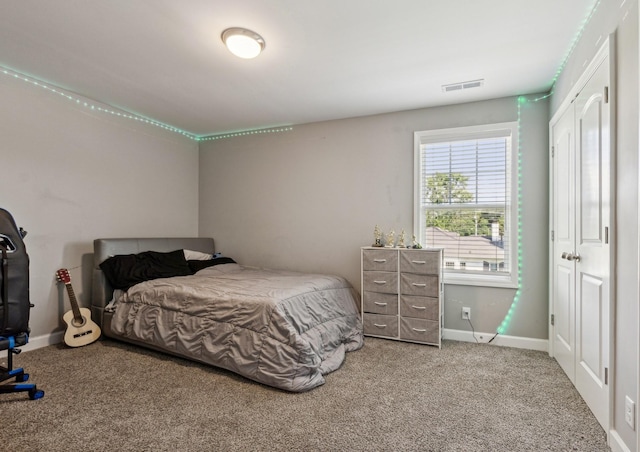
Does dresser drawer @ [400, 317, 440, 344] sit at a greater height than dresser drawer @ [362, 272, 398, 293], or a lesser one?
lesser

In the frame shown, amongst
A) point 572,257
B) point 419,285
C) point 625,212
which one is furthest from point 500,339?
point 625,212

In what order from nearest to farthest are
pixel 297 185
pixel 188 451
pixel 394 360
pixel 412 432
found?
pixel 188 451 → pixel 412 432 → pixel 394 360 → pixel 297 185

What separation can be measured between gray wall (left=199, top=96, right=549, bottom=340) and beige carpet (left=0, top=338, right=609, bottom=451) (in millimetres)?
694

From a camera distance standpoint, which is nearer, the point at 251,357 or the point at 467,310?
the point at 251,357

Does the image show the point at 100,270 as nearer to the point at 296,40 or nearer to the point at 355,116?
the point at 296,40

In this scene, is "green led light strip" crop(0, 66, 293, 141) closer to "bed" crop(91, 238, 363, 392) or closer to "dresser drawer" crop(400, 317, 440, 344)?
"bed" crop(91, 238, 363, 392)

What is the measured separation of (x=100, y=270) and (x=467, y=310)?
3625 mm

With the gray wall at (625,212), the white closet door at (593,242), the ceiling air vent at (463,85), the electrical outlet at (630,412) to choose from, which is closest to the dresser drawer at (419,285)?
the white closet door at (593,242)

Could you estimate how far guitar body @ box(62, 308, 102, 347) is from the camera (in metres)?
3.08

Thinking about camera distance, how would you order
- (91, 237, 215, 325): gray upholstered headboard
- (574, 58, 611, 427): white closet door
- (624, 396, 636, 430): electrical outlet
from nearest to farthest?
(624, 396, 636, 430): electrical outlet
(574, 58, 611, 427): white closet door
(91, 237, 215, 325): gray upholstered headboard

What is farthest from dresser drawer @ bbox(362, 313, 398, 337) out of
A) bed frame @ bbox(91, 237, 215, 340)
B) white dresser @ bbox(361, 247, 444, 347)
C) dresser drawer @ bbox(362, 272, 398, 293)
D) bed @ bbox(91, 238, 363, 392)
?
bed frame @ bbox(91, 237, 215, 340)

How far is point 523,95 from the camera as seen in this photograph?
3.26 metres

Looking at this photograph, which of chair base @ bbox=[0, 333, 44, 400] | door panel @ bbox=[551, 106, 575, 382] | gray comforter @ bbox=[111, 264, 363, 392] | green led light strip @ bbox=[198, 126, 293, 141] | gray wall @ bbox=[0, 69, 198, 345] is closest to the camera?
chair base @ bbox=[0, 333, 44, 400]

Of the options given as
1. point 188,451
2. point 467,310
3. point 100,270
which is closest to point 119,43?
point 100,270
